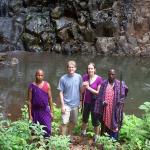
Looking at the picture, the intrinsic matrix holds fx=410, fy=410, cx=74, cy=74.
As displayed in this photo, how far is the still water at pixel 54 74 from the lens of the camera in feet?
47.6

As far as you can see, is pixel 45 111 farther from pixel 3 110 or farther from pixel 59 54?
pixel 59 54

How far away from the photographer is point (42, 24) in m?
25.7

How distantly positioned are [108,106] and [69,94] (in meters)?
0.85

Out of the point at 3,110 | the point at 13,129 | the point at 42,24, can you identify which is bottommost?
the point at 3,110

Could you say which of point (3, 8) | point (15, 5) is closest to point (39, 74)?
point (3, 8)

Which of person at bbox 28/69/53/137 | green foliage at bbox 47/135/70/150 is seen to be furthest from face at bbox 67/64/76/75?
green foliage at bbox 47/135/70/150

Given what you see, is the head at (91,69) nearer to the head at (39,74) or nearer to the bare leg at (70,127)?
the head at (39,74)

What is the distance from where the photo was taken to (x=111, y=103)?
26.3 ft

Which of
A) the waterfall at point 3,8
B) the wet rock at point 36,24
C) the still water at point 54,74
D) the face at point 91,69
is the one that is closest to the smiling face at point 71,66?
the face at point 91,69

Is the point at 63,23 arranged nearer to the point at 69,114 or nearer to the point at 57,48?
the point at 57,48

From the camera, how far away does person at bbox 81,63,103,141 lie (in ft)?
26.9

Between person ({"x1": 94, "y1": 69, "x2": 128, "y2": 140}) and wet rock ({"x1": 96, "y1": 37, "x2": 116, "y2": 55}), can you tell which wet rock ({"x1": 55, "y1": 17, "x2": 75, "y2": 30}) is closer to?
wet rock ({"x1": 96, "y1": 37, "x2": 116, "y2": 55})

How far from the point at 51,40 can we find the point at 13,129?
60.5 feet

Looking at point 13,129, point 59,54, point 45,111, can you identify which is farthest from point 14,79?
point 13,129
